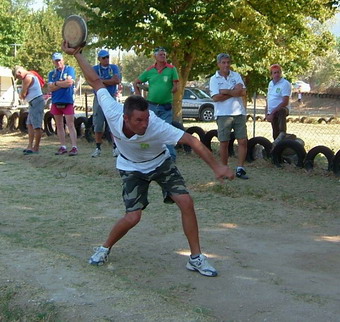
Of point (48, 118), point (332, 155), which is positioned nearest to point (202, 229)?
point (332, 155)

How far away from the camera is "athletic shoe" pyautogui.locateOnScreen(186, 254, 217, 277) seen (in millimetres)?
4805

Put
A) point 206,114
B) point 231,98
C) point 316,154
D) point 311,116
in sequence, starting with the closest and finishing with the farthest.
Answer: point 231,98
point 316,154
point 206,114
point 311,116

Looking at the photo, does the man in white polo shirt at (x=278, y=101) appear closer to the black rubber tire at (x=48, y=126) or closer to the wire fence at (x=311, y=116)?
the black rubber tire at (x=48, y=126)

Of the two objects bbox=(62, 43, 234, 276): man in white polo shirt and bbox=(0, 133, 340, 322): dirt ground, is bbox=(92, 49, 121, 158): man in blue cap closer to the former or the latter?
bbox=(0, 133, 340, 322): dirt ground

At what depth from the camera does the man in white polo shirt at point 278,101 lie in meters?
10.0

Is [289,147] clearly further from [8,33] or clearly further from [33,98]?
[8,33]

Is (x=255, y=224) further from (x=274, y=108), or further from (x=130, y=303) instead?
(x=274, y=108)

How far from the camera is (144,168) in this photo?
4.89m

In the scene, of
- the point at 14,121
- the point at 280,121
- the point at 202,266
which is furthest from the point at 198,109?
the point at 202,266

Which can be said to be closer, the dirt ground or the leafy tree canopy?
the dirt ground

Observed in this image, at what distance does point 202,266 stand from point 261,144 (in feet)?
18.1

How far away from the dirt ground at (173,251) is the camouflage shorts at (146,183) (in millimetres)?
576

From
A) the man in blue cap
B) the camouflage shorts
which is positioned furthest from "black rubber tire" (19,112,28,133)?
the camouflage shorts

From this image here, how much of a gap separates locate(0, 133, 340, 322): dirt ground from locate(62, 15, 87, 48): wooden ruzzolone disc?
74.3 inches
